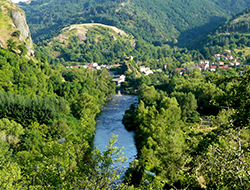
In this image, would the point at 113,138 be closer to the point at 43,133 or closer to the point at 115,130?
the point at 115,130

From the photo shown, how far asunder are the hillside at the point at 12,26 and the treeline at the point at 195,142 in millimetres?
53262

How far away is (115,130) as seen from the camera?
68125 mm

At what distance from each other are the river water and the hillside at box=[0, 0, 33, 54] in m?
42.2

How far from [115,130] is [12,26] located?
65001 mm

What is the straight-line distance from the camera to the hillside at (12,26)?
94.0 m

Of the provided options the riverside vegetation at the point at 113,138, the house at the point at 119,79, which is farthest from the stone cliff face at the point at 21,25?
the house at the point at 119,79

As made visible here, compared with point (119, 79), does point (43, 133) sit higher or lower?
higher

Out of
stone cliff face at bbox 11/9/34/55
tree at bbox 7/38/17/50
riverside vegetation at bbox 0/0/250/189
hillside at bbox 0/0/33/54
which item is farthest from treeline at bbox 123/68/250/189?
hillside at bbox 0/0/33/54

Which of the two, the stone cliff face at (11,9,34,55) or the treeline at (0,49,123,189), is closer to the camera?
the treeline at (0,49,123,189)

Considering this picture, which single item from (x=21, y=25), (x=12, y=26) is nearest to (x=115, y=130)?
(x=12, y=26)

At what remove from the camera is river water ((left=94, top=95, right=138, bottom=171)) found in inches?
2131

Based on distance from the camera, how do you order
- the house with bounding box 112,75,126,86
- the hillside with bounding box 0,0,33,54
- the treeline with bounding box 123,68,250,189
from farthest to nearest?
the house with bounding box 112,75,126,86
the hillside with bounding box 0,0,33,54
the treeline with bounding box 123,68,250,189

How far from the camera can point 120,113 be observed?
86375mm

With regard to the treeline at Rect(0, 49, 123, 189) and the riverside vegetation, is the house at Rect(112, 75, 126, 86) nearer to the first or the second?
the riverside vegetation
